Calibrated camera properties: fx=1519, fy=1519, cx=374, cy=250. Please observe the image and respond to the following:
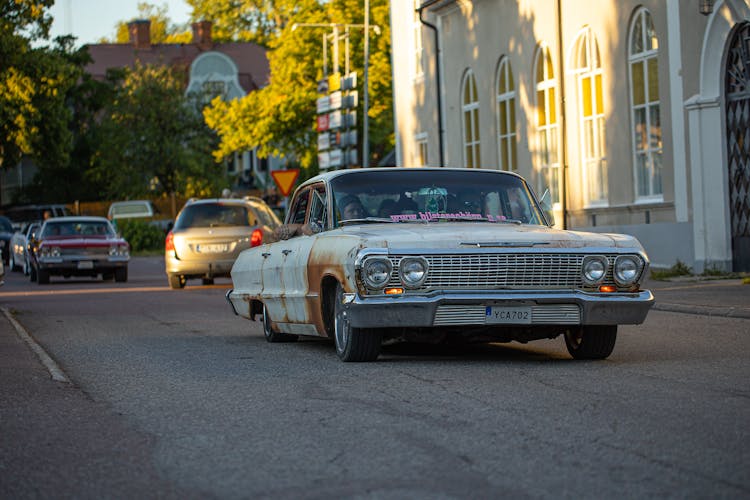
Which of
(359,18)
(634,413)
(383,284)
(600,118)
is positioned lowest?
(634,413)

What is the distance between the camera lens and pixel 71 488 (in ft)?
21.3

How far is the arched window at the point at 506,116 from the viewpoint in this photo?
35438 mm

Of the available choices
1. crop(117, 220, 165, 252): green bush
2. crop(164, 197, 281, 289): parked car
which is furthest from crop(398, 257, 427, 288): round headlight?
crop(117, 220, 165, 252): green bush

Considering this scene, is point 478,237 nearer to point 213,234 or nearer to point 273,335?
point 273,335

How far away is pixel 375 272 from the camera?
35.2 ft

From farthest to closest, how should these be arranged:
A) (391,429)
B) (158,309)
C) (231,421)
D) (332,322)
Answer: (158,309)
(332,322)
(231,421)
(391,429)

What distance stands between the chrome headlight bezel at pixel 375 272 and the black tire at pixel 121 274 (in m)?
22.3

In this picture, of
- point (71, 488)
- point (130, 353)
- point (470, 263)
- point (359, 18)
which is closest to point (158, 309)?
point (130, 353)

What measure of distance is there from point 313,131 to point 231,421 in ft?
172

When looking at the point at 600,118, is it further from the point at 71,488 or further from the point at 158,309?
the point at 71,488

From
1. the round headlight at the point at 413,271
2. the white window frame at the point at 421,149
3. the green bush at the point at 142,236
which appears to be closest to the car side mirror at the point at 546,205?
the round headlight at the point at 413,271

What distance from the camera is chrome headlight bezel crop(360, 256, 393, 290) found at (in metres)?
10.7

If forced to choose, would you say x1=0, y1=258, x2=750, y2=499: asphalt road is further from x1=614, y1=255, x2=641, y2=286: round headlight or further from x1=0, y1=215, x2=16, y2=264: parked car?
x1=0, y1=215, x2=16, y2=264: parked car

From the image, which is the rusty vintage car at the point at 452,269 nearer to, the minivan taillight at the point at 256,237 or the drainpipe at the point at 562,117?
the minivan taillight at the point at 256,237
